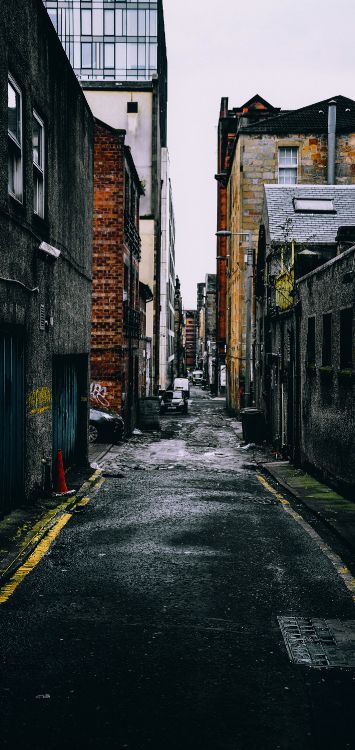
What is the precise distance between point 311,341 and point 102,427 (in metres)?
8.99

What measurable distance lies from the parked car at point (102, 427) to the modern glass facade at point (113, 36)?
191ft

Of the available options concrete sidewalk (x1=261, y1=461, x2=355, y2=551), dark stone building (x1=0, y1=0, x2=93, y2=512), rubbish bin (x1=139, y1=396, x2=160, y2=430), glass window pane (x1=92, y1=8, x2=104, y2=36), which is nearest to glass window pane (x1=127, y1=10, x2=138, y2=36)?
glass window pane (x1=92, y1=8, x2=104, y2=36)

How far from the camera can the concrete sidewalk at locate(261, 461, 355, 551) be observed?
10234 millimetres

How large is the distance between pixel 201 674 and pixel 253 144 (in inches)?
1439

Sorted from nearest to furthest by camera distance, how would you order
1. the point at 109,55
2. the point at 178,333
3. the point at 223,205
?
1. the point at 223,205
2. the point at 109,55
3. the point at 178,333

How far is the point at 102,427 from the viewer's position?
932 inches

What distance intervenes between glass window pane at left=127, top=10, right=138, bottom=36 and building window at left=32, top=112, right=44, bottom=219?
2685 inches

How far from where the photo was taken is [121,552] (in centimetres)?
861

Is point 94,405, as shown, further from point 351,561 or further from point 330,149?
point 330,149

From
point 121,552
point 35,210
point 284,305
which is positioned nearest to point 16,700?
point 121,552

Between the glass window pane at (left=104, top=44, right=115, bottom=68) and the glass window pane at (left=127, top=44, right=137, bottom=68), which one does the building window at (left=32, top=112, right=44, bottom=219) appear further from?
the glass window pane at (left=127, top=44, right=137, bottom=68)

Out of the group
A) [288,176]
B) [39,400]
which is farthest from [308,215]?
[288,176]

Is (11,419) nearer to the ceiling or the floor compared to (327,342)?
nearer to the floor

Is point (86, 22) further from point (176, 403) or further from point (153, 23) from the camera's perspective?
point (176, 403)
